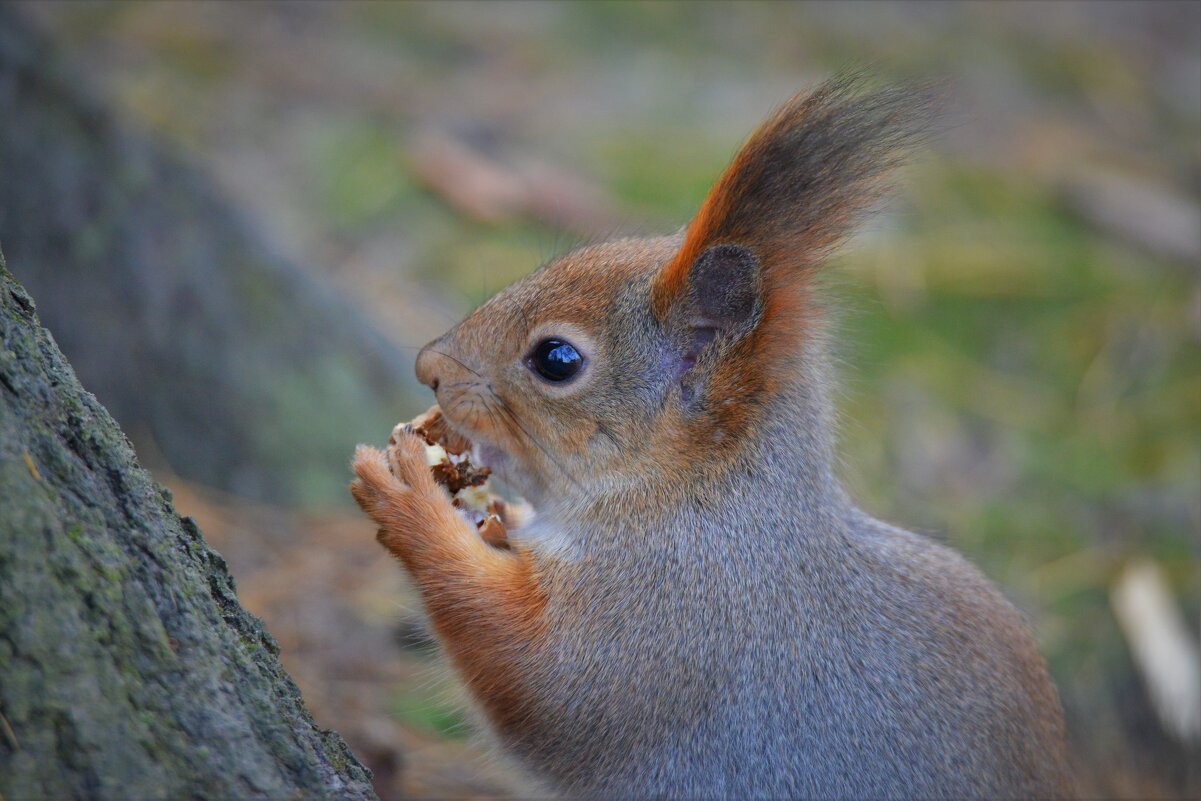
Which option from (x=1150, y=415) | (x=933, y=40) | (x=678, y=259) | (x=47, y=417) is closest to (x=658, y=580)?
(x=678, y=259)

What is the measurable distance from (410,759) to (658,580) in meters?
1.00

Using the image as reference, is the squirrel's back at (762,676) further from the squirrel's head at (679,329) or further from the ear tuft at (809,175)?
the ear tuft at (809,175)

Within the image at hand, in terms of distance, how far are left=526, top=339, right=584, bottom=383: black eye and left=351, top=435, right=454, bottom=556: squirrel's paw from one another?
0.26 m

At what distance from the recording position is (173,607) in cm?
125

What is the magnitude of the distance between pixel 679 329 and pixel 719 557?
0.39 metres

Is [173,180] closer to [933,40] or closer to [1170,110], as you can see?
[933,40]

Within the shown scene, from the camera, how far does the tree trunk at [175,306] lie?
98.7 inches

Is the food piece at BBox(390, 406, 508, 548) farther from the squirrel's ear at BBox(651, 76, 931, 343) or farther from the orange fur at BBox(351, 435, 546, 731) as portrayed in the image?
the squirrel's ear at BBox(651, 76, 931, 343)

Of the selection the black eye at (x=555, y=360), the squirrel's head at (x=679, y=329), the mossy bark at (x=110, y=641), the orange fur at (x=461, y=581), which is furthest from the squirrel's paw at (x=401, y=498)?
the mossy bark at (x=110, y=641)

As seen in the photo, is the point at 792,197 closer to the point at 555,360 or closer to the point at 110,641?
the point at 555,360

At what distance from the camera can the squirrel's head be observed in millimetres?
1685

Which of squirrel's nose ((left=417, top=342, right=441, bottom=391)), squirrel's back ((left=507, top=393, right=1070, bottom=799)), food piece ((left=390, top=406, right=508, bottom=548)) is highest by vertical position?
squirrel's nose ((left=417, top=342, right=441, bottom=391))

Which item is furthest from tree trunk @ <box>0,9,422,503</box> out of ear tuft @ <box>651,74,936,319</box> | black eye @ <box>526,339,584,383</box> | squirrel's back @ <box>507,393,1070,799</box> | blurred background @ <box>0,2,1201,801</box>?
ear tuft @ <box>651,74,936,319</box>

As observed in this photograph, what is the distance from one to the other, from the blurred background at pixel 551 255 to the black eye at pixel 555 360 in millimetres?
462
